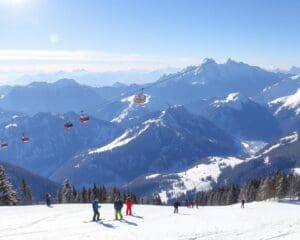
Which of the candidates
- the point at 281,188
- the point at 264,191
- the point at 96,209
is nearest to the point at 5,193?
the point at 96,209

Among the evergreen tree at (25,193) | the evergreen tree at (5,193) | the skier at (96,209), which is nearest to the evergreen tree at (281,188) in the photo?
the evergreen tree at (5,193)

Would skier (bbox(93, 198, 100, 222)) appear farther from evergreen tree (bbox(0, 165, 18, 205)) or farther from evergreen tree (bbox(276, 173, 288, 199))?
evergreen tree (bbox(276, 173, 288, 199))

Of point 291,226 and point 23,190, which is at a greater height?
point 23,190

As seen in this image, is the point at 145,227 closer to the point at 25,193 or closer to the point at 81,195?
the point at 81,195

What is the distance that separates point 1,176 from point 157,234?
6646cm

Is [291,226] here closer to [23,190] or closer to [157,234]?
[157,234]

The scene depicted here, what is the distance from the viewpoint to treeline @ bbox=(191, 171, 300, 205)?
13312 cm

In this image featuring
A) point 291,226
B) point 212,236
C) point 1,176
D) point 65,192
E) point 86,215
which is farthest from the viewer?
point 65,192

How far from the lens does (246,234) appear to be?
4197 centimetres

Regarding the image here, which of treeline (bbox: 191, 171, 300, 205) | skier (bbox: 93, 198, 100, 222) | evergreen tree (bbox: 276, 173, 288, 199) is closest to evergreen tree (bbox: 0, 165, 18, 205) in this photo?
treeline (bbox: 191, 171, 300, 205)

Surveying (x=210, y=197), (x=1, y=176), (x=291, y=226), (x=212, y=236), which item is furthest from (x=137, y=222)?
(x=210, y=197)

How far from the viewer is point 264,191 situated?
13988cm

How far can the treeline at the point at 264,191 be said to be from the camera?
437 feet

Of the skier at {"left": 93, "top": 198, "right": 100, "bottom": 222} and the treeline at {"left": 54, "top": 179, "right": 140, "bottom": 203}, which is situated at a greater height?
the treeline at {"left": 54, "top": 179, "right": 140, "bottom": 203}
